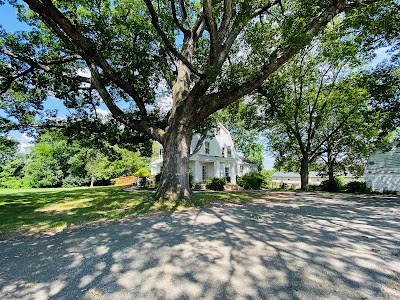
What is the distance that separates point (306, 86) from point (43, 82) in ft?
64.3

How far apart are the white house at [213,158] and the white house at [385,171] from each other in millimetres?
13093

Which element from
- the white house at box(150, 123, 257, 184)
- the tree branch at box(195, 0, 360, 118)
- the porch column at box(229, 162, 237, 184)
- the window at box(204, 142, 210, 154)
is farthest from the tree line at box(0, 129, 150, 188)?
the tree branch at box(195, 0, 360, 118)

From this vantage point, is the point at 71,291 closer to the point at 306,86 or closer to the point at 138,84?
the point at 138,84

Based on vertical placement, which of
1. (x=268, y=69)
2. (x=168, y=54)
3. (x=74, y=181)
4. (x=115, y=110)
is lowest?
(x=74, y=181)

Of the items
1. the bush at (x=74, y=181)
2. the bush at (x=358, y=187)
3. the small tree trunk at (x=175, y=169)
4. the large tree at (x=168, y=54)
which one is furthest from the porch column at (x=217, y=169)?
the bush at (x=74, y=181)

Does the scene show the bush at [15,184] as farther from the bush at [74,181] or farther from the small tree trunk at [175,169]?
the small tree trunk at [175,169]

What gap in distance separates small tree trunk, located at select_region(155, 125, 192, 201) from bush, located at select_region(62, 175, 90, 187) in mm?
26708

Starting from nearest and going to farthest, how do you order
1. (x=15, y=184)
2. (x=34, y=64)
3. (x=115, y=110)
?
(x=34, y=64)
(x=115, y=110)
(x=15, y=184)

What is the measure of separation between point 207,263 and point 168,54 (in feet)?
33.8

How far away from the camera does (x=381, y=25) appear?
10.5 metres

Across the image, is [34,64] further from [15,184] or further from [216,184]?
[15,184]

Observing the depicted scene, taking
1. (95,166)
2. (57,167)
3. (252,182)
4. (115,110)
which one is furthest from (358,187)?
(57,167)

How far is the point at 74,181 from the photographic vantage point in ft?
101

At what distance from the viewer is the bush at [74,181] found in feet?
100
